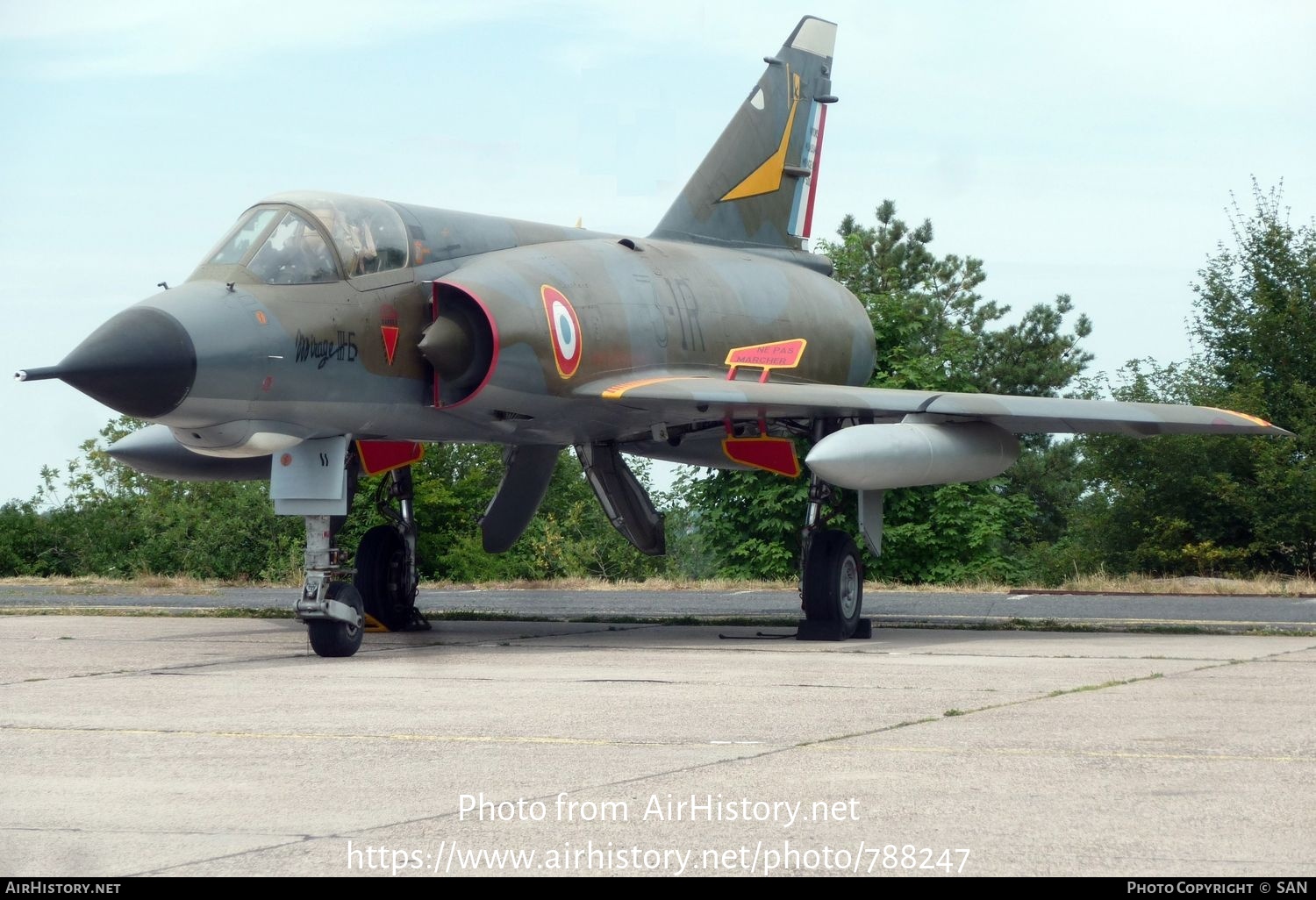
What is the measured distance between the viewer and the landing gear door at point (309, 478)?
39.5ft

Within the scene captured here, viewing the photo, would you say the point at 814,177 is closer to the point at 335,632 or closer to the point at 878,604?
the point at 878,604

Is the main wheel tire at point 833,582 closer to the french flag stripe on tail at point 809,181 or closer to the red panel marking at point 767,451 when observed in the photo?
the red panel marking at point 767,451

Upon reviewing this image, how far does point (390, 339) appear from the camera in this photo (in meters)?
12.4

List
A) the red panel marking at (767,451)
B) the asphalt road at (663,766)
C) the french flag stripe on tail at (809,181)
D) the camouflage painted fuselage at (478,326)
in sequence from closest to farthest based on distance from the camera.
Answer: the asphalt road at (663,766) → the camouflage painted fuselage at (478,326) → the red panel marking at (767,451) → the french flag stripe on tail at (809,181)

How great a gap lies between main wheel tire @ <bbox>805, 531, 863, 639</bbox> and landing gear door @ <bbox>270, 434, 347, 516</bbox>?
430cm

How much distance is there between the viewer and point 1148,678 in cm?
967

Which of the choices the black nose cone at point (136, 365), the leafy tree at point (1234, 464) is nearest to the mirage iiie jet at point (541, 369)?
the black nose cone at point (136, 365)

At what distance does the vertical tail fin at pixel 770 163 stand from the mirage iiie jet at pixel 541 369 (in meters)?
0.03

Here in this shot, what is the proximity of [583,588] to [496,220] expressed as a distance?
9.81 m

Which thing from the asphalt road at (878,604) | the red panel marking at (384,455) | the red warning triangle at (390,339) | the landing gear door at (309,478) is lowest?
the asphalt road at (878,604)

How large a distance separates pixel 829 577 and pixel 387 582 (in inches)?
167

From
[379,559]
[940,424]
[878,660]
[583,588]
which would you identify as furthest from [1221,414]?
[583,588]

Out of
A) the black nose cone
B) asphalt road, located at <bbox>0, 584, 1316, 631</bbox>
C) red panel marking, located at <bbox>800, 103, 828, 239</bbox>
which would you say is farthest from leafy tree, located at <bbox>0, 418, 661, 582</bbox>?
the black nose cone

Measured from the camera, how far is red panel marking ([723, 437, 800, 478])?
15.2 m
